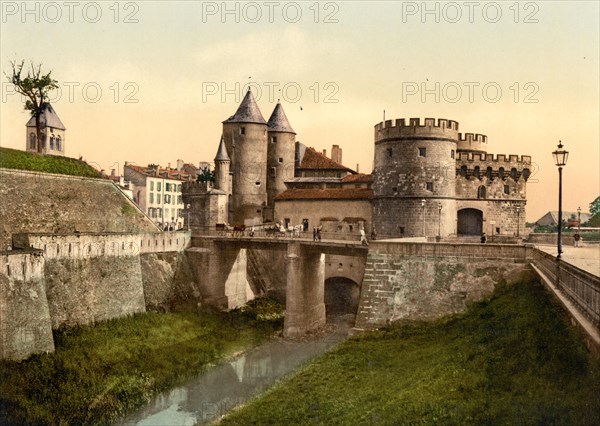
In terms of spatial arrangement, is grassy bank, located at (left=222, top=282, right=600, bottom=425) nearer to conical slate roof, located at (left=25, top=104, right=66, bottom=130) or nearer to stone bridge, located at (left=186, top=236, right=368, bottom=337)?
stone bridge, located at (left=186, top=236, right=368, bottom=337)

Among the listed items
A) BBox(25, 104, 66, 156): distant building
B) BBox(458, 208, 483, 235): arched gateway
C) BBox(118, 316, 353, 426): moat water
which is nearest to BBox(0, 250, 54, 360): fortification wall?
BBox(118, 316, 353, 426): moat water

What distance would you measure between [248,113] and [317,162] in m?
9.07

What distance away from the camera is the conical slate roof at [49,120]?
50938 millimetres

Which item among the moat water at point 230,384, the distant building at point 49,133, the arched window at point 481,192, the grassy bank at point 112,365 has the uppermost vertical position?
the distant building at point 49,133

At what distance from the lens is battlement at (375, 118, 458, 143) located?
121ft

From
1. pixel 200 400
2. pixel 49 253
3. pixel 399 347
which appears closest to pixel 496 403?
pixel 399 347

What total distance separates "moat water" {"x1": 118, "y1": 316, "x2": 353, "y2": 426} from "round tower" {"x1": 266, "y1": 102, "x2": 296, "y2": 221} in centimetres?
1915

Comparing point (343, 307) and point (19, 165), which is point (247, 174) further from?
point (19, 165)

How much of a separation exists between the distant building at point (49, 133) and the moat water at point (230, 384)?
110ft

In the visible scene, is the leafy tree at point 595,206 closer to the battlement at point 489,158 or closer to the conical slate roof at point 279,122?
the battlement at point 489,158

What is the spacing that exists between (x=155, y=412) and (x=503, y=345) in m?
16.5

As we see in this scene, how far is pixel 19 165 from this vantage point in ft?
109

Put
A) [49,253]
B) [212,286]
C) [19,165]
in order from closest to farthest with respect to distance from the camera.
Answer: [49,253]
[19,165]
[212,286]

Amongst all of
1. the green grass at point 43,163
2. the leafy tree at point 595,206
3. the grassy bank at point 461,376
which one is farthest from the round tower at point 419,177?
the leafy tree at point 595,206
